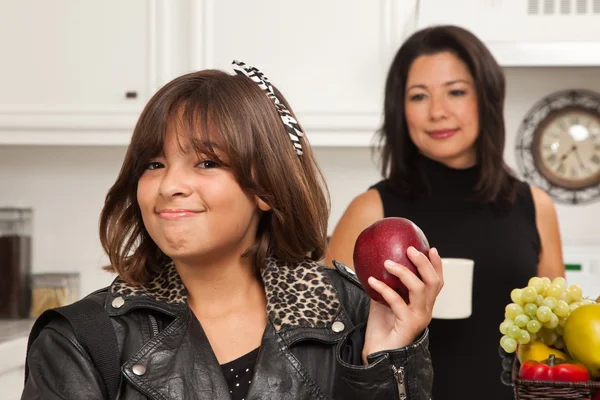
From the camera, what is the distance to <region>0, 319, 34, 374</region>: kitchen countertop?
2.40 metres

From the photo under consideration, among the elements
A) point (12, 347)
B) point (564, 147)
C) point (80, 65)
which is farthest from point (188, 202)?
point (564, 147)

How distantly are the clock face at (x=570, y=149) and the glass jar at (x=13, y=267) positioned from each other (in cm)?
171

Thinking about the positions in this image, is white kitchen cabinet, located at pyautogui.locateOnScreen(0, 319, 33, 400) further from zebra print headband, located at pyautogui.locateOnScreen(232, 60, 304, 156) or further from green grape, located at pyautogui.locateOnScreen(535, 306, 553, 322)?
green grape, located at pyautogui.locateOnScreen(535, 306, 553, 322)

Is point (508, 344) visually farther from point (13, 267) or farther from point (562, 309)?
point (13, 267)

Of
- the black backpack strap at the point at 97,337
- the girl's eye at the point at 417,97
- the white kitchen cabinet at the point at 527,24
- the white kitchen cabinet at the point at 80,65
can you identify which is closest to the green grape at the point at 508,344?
the black backpack strap at the point at 97,337

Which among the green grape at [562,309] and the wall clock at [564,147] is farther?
the wall clock at [564,147]

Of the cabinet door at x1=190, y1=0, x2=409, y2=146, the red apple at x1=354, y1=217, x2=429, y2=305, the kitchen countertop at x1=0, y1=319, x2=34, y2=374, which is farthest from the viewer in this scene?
the cabinet door at x1=190, y1=0, x2=409, y2=146

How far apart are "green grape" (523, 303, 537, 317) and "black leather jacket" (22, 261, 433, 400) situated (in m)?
0.13

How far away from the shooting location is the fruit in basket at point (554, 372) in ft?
2.98

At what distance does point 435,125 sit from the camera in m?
2.03

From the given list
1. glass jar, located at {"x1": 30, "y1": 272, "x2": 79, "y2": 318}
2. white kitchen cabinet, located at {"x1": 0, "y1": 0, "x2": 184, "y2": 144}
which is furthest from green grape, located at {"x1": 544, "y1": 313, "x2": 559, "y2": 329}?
glass jar, located at {"x1": 30, "y1": 272, "x2": 79, "y2": 318}

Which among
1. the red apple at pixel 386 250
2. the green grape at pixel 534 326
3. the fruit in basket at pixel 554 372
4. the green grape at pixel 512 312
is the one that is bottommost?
the fruit in basket at pixel 554 372

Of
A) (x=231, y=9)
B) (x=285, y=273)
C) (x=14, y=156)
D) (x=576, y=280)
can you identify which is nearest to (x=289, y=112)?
(x=285, y=273)

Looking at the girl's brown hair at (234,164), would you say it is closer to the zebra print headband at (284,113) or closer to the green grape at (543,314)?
the zebra print headband at (284,113)
